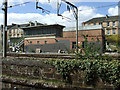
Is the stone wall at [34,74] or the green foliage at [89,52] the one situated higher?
the green foliage at [89,52]

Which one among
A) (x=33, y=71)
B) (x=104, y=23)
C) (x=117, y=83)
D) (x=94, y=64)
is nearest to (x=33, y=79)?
(x=33, y=71)

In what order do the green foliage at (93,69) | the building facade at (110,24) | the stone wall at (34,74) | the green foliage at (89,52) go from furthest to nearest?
the building facade at (110,24) < the green foliage at (89,52) < the stone wall at (34,74) < the green foliage at (93,69)

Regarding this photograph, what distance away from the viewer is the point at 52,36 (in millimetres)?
38094

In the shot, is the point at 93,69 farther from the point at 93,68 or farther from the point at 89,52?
the point at 89,52

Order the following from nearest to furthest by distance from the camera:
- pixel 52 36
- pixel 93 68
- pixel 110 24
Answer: pixel 93 68 < pixel 52 36 < pixel 110 24

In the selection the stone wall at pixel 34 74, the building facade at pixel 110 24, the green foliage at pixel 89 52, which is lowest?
the stone wall at pixel 34 74

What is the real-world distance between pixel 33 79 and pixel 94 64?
2965 millimetres

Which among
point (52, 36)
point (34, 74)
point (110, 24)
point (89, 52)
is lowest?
point (34, 74)

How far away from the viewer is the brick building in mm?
33750

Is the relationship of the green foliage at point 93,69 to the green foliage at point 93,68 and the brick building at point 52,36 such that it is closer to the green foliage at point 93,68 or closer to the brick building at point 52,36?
the green foliage at point 93,68

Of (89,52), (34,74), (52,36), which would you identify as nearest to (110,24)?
(52,36)

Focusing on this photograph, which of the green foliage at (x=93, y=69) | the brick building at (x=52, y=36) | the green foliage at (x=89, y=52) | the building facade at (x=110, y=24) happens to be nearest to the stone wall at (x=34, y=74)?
the green foliage at (x=93, y=69)

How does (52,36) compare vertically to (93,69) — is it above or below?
above

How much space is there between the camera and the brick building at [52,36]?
3375 cm
